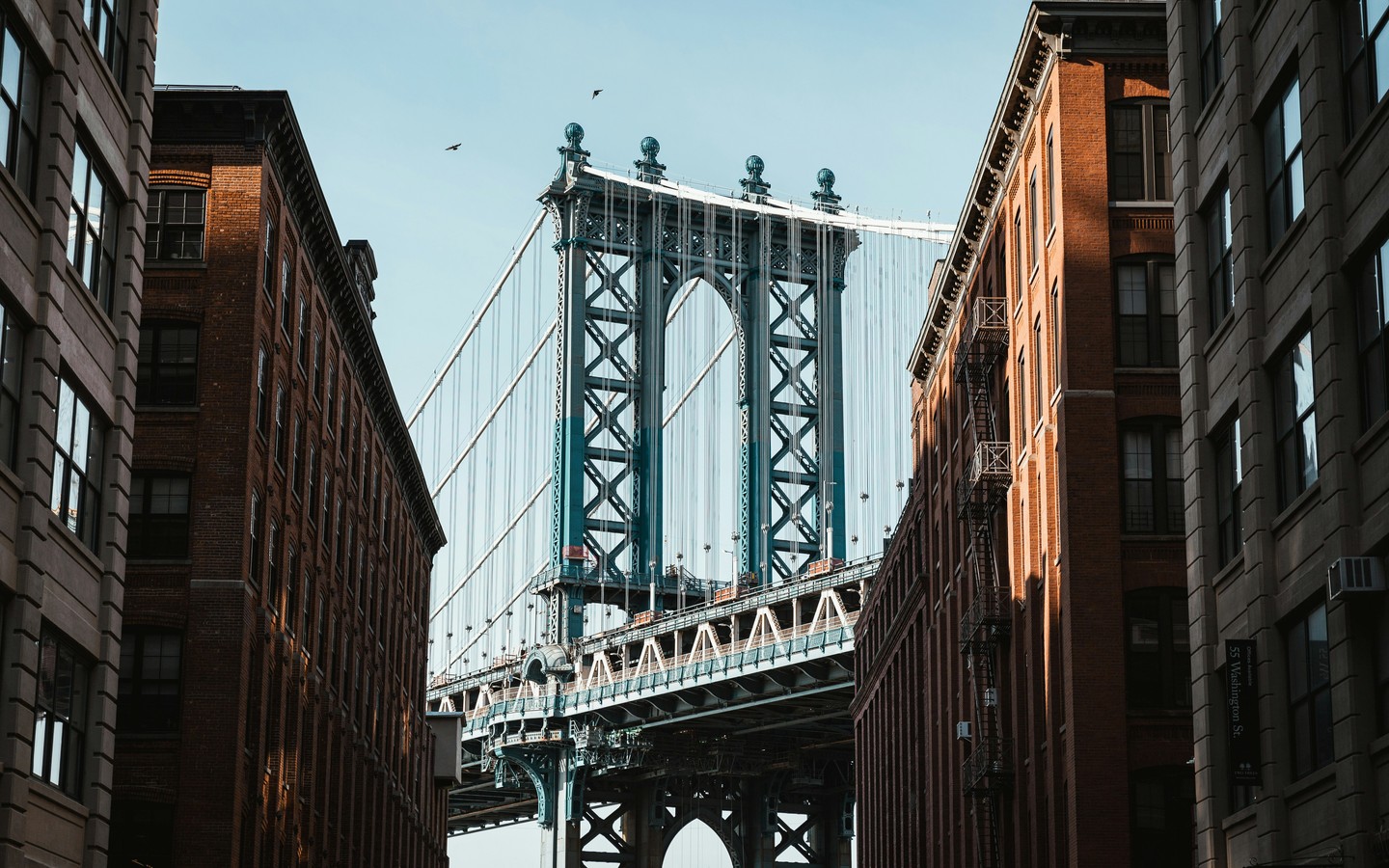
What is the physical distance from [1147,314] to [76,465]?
23.2 meters

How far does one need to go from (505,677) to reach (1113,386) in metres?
89.3

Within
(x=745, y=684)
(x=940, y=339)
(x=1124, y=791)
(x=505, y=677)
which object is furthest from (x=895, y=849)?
(x=505, y=677)

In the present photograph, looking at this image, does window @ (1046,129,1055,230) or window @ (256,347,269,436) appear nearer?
window @ (1046,129,1055,230)

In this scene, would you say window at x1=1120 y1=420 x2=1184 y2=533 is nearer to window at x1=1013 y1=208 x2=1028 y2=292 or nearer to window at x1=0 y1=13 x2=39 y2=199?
window at x1=1013 y1=208 x2=1028 y2=292

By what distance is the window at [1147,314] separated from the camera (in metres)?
43.7

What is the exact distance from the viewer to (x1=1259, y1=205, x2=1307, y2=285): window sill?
1013 inches

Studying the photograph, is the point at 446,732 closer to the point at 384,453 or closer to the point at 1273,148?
the point at 384,453

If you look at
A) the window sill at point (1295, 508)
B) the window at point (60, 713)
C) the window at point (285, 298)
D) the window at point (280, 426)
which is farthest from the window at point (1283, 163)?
the window at point (280, 426)

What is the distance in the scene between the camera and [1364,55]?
24.0 m

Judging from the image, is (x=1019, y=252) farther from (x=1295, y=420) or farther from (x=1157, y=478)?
(x=1295, y=420)

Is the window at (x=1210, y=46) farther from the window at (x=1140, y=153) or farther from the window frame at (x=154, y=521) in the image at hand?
the window frame at (x=154, y=521)

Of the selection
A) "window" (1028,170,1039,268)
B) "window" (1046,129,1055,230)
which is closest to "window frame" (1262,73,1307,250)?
"window" (1046,129,1055,230)

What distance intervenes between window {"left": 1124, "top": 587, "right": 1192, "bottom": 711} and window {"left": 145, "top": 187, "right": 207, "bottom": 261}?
22.1m

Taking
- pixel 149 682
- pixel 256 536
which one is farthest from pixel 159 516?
pixel 149 682
